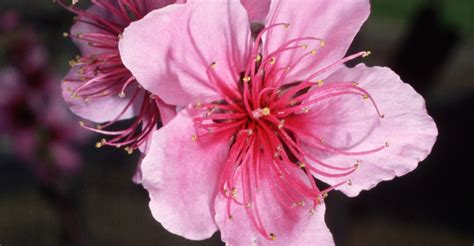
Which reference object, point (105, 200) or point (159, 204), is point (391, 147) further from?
point (105, 200)

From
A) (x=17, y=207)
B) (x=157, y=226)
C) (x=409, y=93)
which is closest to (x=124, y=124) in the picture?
(x=157, y=226)

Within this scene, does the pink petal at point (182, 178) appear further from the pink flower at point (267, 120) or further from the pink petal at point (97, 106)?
the pink petal at point (97, 106)

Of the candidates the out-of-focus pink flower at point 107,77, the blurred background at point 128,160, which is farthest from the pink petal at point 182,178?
the blurred background at point 128,160

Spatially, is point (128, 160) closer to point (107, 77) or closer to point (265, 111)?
point (107, 77)

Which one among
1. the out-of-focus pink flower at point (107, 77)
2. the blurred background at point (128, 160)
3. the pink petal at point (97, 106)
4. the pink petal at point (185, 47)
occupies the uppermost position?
the pink petal at point (185, 47)

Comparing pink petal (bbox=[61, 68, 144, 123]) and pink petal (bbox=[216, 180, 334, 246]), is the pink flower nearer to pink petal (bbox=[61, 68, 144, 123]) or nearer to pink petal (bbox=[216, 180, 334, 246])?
pink petal (bbox=[216, 180, 334, 246])

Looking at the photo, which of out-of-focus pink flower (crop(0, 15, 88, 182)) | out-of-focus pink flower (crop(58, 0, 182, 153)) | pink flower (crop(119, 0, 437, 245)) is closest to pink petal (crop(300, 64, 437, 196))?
pink flower (crop(119, 0, 437, 245))

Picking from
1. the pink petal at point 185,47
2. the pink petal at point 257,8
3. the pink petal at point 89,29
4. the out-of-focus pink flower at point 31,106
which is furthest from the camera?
the out-of-focus pink flower at point 31,106
